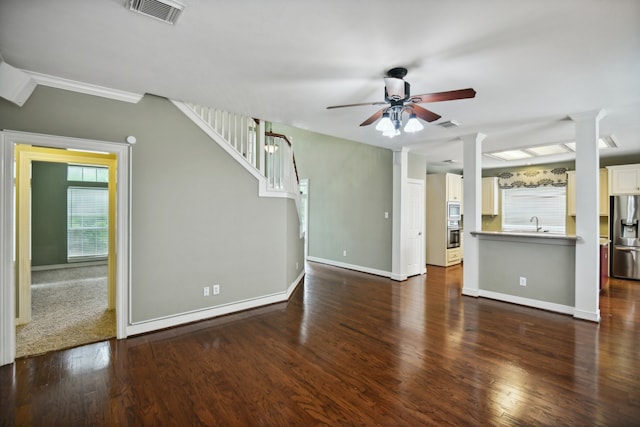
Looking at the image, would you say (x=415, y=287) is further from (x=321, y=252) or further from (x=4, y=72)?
(x=4, y=72)

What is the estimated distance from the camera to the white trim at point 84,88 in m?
2.72

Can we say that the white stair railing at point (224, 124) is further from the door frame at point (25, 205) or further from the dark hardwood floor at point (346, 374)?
the dark hardwood floor at point (346, 374)

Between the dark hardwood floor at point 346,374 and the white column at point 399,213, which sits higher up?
the white column at point 399,213

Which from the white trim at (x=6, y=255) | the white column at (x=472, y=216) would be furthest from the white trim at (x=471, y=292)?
the white trim at (x=6, y=255)

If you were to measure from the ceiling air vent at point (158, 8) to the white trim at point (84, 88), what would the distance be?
151 centimetres

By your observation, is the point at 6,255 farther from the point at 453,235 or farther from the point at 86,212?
the point at 453,235

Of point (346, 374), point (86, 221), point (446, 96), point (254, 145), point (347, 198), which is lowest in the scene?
point (346, 374)

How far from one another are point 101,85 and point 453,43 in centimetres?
319

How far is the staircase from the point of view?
3668mm

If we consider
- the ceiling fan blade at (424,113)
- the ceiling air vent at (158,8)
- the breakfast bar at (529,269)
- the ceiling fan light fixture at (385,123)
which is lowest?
the breakfast bar at (529,269)

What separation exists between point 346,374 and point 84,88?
11.8 feet

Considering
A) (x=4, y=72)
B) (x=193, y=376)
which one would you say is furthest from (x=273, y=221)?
(x=4, y=72)

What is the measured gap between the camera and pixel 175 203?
3467mm

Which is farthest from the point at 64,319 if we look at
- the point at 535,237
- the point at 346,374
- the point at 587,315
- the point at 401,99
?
the point at 587,315
